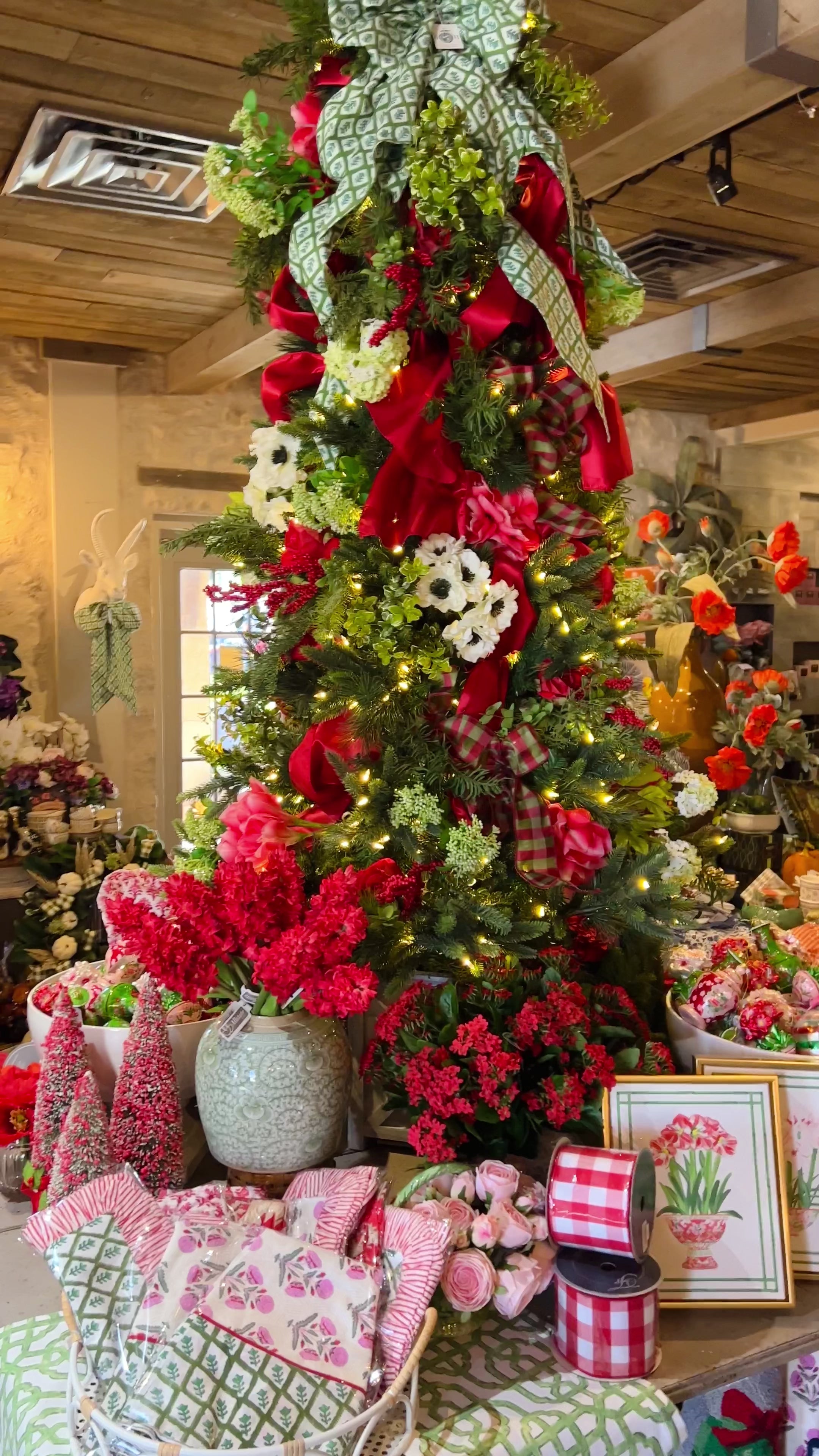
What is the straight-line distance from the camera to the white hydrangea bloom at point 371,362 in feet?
4.31

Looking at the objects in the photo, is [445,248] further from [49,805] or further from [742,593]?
[742,593]

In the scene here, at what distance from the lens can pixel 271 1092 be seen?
3.88ft

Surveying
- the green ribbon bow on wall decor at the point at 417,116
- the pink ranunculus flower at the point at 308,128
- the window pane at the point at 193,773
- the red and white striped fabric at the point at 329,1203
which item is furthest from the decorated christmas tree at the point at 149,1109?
the window pane at the point at 193,773

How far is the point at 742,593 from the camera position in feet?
17.0

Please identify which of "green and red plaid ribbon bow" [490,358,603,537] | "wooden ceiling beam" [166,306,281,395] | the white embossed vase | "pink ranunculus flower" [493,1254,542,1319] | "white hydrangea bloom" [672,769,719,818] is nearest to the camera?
"pink ranunculus flower" [493,1254,542,1319]

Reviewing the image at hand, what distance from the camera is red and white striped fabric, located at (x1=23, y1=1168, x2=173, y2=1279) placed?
1.02 m

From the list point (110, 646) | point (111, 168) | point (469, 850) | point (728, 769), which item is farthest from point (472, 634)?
point (110, 646)

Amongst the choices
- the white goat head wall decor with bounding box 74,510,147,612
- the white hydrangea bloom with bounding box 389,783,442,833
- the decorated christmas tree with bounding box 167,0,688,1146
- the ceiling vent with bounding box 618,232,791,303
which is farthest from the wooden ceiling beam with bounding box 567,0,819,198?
the white goat head wall decor with bounding box 74,510,147,612

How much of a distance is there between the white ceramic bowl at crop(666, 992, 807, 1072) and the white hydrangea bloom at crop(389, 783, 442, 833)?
0.41m

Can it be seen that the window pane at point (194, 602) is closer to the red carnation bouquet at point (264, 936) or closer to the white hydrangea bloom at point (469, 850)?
the white hydrangea bloom at point (469, 850)

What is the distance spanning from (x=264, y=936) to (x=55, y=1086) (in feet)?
1.01

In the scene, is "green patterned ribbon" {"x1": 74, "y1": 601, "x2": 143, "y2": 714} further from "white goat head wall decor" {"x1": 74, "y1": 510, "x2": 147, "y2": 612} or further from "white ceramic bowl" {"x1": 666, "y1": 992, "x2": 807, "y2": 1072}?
"white ceramic bowl" {"x1": 666, "y1": 992, "x2": 807, "y2": 1072}

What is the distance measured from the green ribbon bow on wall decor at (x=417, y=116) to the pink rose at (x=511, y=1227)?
925mm

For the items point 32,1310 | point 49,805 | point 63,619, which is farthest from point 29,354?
point 32,1310
